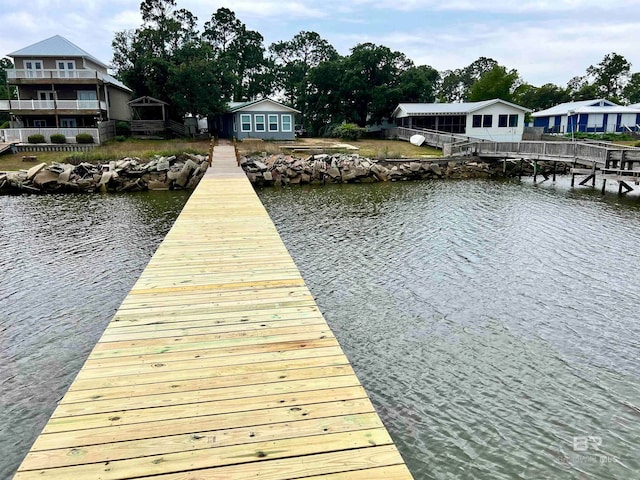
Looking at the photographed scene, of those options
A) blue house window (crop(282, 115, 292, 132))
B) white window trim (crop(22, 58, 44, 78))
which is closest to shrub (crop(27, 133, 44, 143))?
white window trim (crop(22, 58, 44, 78))

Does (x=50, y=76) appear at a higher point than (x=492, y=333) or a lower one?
higher

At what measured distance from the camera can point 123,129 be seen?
37.8 m

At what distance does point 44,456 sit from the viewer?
2.71 meters

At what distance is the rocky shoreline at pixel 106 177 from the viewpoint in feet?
75.4

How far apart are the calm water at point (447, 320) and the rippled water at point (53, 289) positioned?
0.03 metres

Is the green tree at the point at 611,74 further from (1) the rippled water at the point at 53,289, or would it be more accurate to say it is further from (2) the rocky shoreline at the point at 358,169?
(1) the rippled water at the point at 53,289

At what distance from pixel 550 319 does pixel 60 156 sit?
98.9ft

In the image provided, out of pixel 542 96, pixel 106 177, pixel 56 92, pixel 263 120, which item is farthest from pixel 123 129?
pixel 542 96

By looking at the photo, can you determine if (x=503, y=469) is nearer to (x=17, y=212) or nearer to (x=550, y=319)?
(x=550, y=319)

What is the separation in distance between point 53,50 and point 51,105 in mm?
5221

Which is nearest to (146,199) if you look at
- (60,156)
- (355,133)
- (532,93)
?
(60,156)

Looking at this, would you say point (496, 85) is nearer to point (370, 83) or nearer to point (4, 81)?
point (370, 83)

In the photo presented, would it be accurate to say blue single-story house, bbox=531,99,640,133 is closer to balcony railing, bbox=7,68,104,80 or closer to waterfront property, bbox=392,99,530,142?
waterfront property, bbox=392,99,530,142

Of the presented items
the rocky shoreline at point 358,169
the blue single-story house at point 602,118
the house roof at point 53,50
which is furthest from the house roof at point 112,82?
the blue single-story house at point 602,118
